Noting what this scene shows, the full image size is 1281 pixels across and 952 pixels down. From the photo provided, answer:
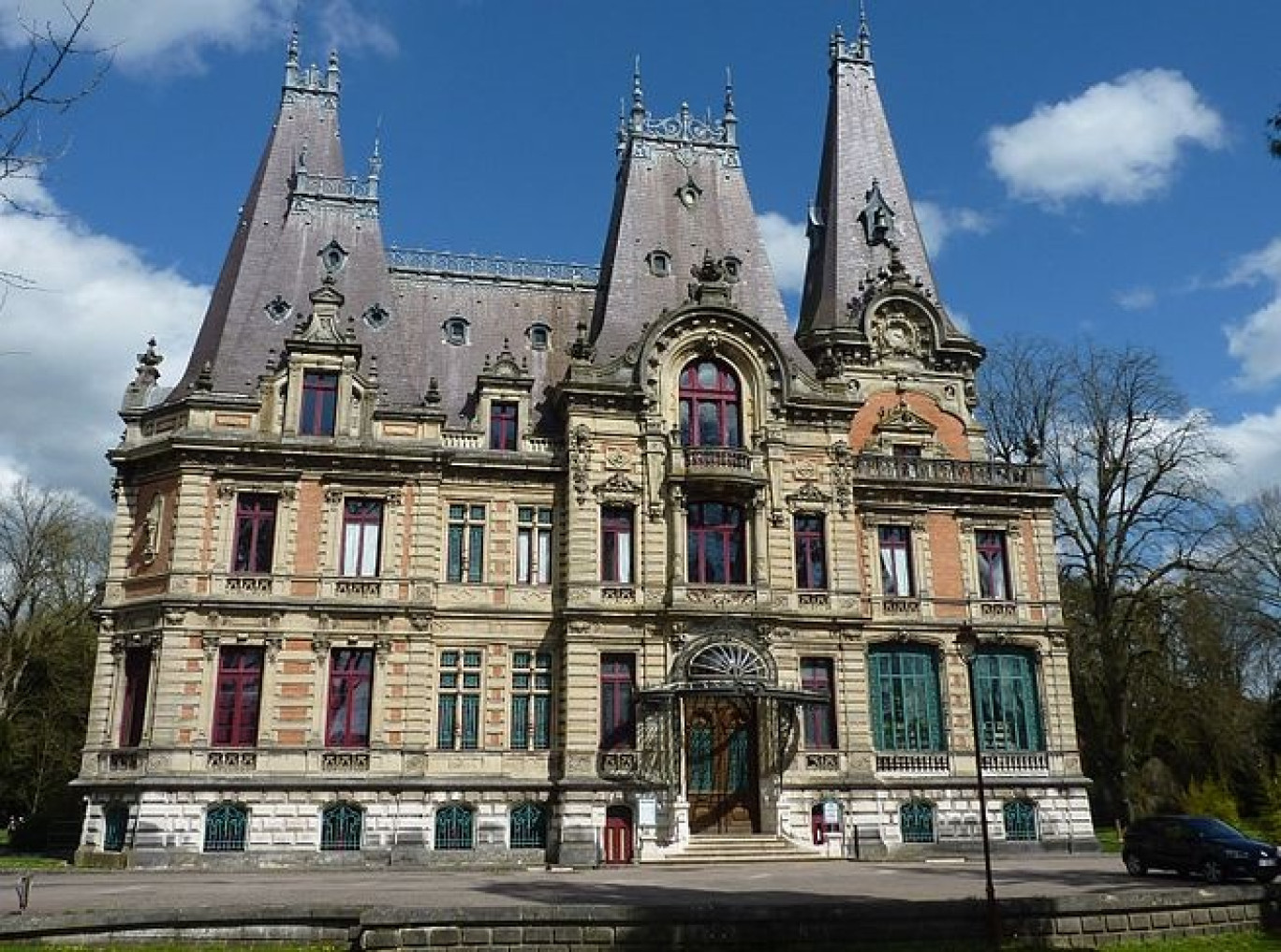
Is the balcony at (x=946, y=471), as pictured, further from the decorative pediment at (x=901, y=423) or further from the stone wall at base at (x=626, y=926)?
the stone wall at base at (x=626, y=926)

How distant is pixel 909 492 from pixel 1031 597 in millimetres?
5212

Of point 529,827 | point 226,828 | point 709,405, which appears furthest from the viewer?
point 709,405

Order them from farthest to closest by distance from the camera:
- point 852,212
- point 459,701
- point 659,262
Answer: point 852,212
point 659,262
point 459,701

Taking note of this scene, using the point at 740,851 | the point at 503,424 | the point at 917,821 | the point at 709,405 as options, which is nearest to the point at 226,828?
the point at 740,851

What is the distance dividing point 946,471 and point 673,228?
12.5 m

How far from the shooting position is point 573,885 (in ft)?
75.2

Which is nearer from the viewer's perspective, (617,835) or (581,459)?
(617,835)

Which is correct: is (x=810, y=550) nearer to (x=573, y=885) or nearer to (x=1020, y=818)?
(x=1020, y=818)

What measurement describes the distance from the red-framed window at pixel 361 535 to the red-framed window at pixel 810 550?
12397 millimetres

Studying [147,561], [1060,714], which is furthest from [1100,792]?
[147,561]

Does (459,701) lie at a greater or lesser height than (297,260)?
lesser

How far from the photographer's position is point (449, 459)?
3250 cm

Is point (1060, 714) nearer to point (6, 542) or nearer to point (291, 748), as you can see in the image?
point (291, 748)

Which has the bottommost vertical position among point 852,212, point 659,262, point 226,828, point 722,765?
point 226,828
